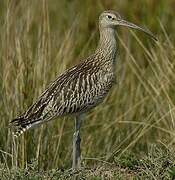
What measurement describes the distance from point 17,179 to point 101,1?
4832mm

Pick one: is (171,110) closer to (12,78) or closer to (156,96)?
(156,96)

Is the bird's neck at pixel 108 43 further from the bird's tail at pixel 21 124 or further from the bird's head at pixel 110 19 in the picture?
the bird's tail at pixel 21 124

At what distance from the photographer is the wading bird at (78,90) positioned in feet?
22.9

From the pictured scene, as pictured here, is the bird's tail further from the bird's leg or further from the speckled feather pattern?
the bird's leg

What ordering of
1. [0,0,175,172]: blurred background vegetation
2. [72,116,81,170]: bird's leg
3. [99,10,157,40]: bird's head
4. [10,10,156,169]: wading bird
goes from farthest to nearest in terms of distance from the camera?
[99,10,157,40]: bird's head → [0,0,175,172]: blurred background vegetation → [72,116,81,170]: bird's leg → [10,10,156,169]: wading bird

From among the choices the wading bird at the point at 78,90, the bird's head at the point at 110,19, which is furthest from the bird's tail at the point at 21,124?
the bird's head at the point at 110,19

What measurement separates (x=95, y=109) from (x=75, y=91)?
1.30 metres

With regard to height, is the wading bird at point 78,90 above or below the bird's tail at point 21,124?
Answer: above

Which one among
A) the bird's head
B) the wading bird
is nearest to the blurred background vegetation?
the wading bird

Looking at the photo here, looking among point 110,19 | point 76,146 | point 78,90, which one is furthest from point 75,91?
point 110,19

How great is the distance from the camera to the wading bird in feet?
22.9

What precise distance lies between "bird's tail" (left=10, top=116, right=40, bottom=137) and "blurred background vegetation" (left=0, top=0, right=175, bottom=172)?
0.21 meters

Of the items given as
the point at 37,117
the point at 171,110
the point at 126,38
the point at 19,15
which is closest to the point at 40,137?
the point at 37,117

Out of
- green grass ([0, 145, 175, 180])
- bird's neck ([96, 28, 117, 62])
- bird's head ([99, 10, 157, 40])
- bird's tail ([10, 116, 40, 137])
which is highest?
bird's head ([99, 10, 157, 40])
